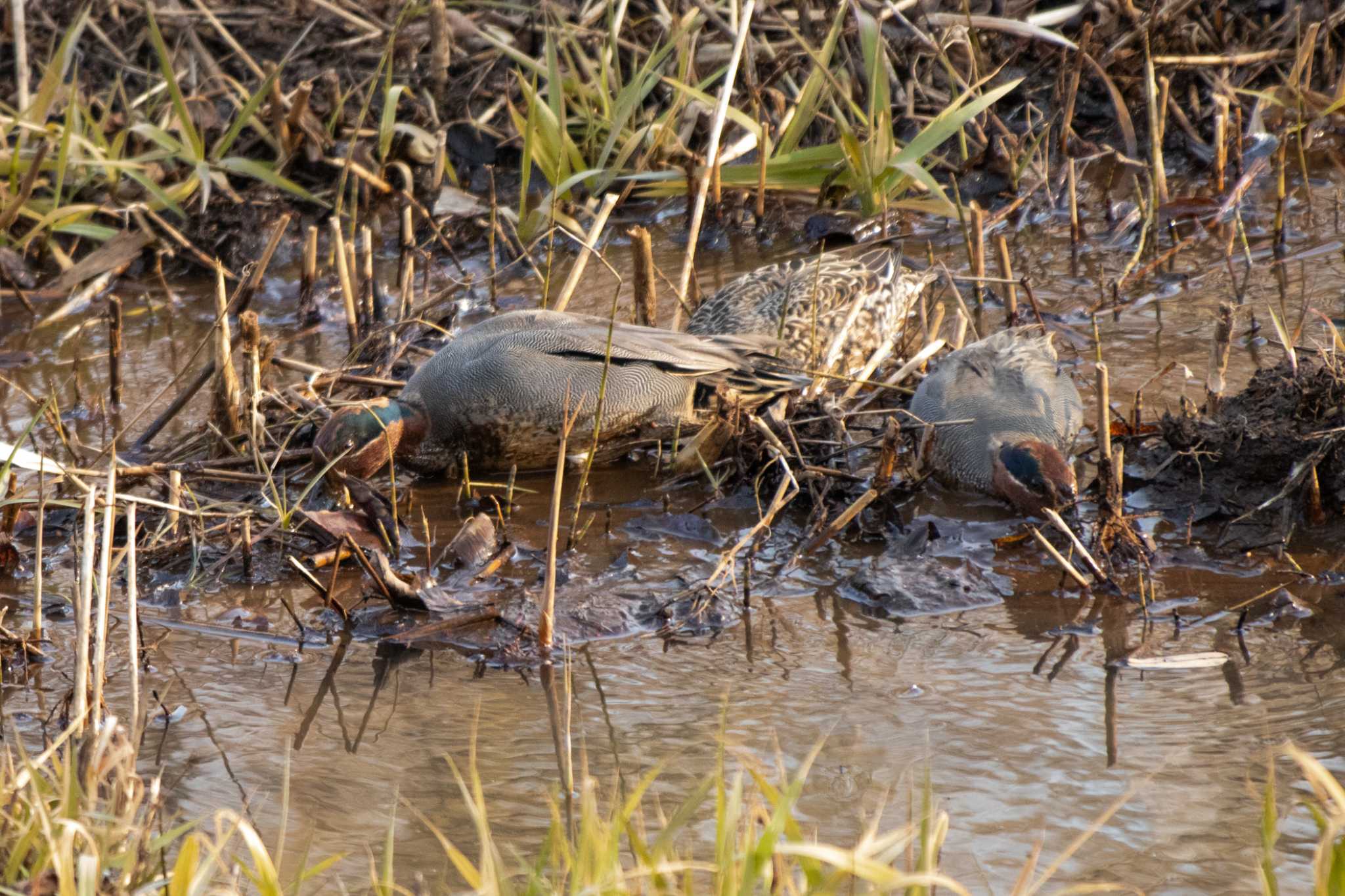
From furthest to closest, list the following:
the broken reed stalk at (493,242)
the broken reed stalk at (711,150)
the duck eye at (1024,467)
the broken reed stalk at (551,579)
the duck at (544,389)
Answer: the broken reed stalk at (493,242), the broken reed stalk at (711,150), the duck at (544,389), the duck eye at (1024,467), the broken reed stalk at (551,579)

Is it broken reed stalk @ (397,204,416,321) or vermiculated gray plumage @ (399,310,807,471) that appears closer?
vermiculated gray plumage @ (399,310,807,471)

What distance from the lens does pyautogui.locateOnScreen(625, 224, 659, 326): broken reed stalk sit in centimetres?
525

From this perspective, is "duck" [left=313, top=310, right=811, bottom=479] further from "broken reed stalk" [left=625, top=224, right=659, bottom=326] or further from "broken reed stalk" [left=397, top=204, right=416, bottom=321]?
"broken reed stalk" [left=397, top=204, right=416, bottom=321]

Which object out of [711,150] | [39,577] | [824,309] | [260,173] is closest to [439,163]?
[260,173]

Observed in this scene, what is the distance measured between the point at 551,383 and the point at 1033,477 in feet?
5.18

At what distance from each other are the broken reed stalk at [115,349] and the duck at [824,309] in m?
2.02

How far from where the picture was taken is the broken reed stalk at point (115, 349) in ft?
17.4

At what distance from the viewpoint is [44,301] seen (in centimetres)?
648

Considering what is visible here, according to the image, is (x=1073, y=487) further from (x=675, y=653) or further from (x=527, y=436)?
(x=527, y=436)

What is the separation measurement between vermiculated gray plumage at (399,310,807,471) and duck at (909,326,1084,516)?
525 mm

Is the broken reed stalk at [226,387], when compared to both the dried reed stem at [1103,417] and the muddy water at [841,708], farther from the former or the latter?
the dried reed stem at [1103,417]

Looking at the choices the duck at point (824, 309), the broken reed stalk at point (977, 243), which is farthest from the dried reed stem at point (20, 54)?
the broken reed stalk at point (977, 243)

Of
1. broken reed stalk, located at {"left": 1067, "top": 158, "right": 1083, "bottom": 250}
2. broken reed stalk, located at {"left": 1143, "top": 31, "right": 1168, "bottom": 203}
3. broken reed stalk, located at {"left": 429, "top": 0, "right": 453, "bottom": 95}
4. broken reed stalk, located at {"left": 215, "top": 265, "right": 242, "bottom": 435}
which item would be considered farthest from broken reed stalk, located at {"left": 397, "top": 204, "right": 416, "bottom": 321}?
broken reed stalk, located at {"left": 1143, "top": 31, "right": 1168, "bottom": 203}

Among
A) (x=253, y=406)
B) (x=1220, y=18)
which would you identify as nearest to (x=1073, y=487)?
(x=253, y=406)
